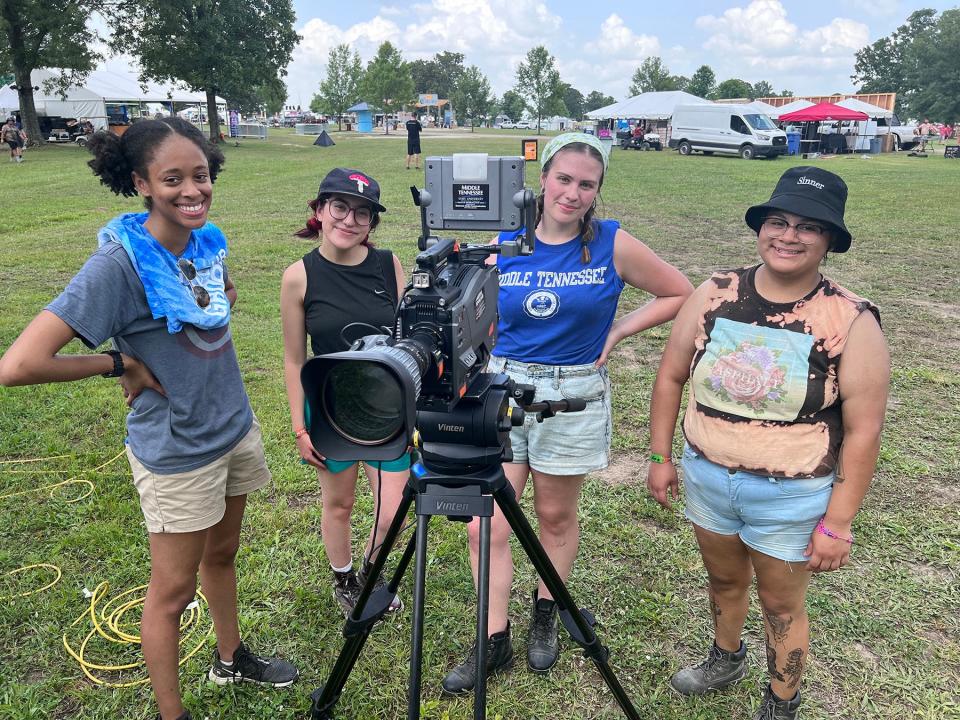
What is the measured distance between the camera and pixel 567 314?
2490 mm

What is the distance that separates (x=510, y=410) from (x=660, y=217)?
1214cm

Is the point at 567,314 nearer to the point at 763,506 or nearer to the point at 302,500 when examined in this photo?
the point at 763,506

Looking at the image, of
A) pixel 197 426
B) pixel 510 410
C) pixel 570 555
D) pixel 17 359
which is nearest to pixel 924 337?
pixel 570 555

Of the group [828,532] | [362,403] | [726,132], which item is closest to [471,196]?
[362,403]

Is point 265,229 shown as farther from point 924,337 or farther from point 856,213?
point 856,213

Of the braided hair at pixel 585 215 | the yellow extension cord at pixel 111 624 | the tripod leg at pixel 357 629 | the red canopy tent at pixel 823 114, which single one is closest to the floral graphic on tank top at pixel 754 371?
the braided hair at pixel 585 215

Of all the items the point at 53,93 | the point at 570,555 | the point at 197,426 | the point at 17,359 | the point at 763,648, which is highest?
the point at 53,93

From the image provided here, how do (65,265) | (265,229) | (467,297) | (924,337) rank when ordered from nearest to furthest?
(467,297)
(924,337)
(65,265)
(265,229)

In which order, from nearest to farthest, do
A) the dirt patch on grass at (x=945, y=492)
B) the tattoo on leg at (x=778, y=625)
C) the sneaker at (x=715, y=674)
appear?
the tattoo on leg at (x=778, y=625) < the sneaker at (x=715, y=674) < the dirt patch on grass at (x=945, y=492)

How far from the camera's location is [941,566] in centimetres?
332

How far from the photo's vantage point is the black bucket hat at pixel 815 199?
1984 millimetres

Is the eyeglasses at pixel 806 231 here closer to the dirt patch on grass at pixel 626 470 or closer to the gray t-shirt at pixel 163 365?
the gray t-shirt at pixel 163 365

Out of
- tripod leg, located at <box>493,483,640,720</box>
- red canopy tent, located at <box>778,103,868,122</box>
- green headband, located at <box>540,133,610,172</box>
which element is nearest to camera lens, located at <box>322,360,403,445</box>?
tripod leg, located at <box>493,483,640,720</box>

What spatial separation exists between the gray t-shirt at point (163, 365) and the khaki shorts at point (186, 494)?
0.03 metres
